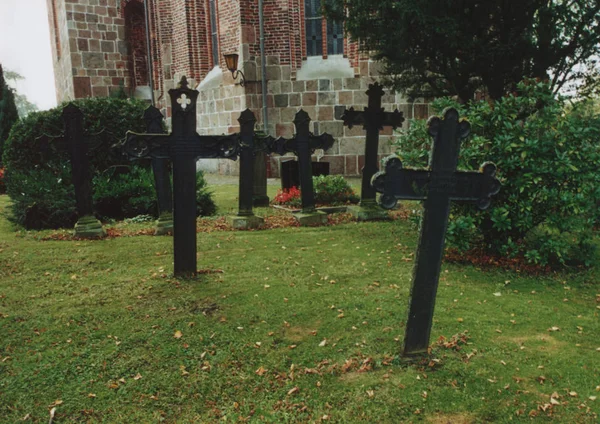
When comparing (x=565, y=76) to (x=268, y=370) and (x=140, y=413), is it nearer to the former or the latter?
(x=268, y=370)

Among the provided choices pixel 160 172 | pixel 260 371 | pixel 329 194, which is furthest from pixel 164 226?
pixel 260 371

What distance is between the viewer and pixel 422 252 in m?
3.34

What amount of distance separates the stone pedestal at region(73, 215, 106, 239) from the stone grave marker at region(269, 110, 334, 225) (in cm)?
316

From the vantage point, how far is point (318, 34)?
15.2 m

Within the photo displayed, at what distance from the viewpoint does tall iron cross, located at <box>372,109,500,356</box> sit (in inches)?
125

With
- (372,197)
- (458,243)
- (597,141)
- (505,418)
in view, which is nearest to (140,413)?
(505,418)

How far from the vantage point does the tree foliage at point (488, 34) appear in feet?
23.4

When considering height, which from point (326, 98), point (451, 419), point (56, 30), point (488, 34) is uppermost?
point (56, 30)

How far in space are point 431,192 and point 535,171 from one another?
2619 mm

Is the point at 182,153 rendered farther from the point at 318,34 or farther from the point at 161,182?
the point at 318,34

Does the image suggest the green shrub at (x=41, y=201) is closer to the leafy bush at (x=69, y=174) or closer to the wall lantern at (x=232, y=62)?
the leafy bush at (x=69, y=174)

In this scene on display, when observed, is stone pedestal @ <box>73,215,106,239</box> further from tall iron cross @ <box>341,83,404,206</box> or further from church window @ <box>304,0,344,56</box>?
church window @ <box>304,0,344,56</box>

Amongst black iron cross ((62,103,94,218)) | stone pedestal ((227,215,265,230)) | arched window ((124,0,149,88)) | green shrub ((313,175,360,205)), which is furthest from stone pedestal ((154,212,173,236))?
arched window ((124,0,149,88))

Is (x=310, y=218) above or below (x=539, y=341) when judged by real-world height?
above
